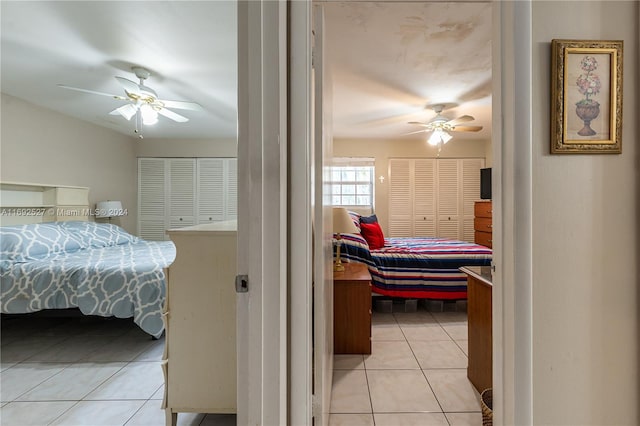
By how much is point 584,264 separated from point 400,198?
14.6 ft

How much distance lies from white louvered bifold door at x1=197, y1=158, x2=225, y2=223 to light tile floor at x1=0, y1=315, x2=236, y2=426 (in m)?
2.62

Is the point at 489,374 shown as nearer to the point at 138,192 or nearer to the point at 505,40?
the point at 505,40

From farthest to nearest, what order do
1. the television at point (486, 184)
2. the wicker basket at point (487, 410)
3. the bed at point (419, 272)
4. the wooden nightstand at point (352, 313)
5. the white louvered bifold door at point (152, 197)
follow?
the white louvered bifold door at point (152, 197)
the television at point (486, 184)
the bed at point (419, 272)
the wooden nightstand at point (352, 313)
the wicker basket at point (487, 410)

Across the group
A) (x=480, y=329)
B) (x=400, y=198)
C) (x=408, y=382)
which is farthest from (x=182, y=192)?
(x=480, y=329)

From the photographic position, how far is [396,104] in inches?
141

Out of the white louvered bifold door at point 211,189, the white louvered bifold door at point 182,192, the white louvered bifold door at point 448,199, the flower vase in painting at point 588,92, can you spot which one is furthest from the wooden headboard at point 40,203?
the white louvered bifold door at point 448,199

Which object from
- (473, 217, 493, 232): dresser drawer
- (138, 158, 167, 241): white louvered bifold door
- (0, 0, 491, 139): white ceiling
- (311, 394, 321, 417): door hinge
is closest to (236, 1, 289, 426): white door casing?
(311, 394, 321, 417): door hinge

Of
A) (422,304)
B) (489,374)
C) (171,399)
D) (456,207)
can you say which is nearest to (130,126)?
(171,399)

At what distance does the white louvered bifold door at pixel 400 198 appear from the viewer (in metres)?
5.49

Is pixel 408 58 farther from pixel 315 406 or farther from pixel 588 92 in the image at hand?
pixel 315 406

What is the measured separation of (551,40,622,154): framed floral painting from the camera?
3.58 ft

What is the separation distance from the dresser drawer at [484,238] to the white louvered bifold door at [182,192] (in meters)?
4.83

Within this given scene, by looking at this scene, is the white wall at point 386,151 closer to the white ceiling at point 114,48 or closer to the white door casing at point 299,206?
the white ceiling at point 114,48

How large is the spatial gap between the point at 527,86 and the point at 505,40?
0.20 meters
